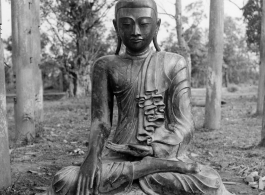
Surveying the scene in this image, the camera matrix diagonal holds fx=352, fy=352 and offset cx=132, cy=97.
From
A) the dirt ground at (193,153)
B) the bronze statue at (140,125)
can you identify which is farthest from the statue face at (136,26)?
the dirt ground at (193,153)

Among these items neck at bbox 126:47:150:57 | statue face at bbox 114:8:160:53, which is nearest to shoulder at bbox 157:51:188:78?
neck at bbox 126:47:150:57

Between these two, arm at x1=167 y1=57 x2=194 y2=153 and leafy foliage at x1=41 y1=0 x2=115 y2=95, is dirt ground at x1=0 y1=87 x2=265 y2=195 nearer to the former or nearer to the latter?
arm at x1=167 y1=57 x2=194 y2=153

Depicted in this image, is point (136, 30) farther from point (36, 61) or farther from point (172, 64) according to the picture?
point (36, 61)

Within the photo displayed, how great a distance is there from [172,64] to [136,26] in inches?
22.9

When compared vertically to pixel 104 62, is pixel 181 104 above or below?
below

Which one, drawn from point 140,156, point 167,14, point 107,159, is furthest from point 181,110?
point 167,14

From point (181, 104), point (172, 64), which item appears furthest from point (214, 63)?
point (181, 104)

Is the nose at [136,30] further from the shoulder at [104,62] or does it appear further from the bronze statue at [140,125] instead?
the shoulder at [104,62]

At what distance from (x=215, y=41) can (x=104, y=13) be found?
44.4ft

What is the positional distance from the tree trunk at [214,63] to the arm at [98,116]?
16.9 feet

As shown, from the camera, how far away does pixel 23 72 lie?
7250 millimetres

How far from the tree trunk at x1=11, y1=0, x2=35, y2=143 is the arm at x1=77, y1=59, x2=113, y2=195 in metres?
3.77

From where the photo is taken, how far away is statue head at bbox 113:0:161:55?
3.57 meters

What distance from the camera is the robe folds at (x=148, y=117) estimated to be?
3.29 meters
